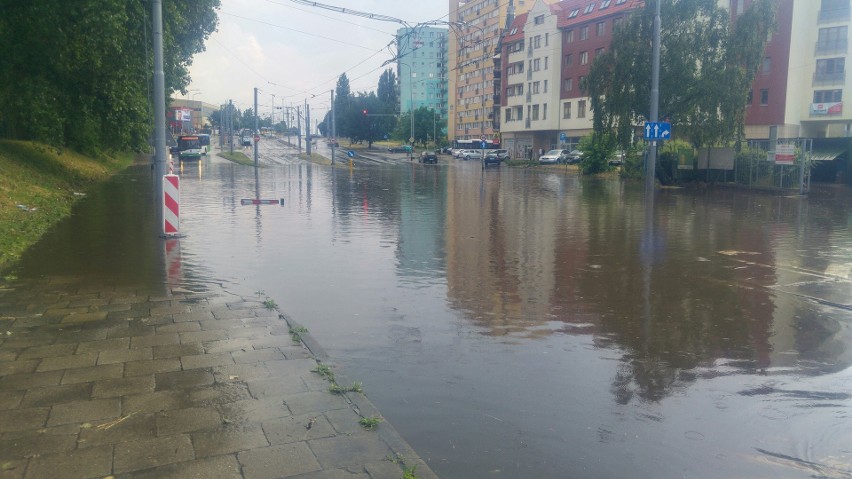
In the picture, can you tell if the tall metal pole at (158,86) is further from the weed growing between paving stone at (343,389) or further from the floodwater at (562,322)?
the weed growing between paving stone at (343,389)

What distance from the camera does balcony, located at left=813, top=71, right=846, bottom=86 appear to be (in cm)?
5388

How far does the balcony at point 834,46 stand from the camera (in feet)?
175

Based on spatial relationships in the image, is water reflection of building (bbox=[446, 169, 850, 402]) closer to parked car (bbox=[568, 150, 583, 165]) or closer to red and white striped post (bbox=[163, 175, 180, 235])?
red and white striped post (bbox=[163, 175, 180, 235])

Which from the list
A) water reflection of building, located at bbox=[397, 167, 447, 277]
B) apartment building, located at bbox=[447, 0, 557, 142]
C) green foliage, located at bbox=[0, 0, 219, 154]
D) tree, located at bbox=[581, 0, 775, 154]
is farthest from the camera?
apartment building, located at bbox=[447, 0, 557, 142]

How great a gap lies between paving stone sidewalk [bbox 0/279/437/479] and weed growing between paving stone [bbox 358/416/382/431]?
36mm

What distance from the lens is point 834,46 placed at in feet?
176

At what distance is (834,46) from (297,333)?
58.8 meters

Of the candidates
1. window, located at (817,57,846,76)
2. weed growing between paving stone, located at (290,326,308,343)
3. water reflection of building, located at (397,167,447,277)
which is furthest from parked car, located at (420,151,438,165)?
weed growing between paving stone, located at (290,326,308,343)

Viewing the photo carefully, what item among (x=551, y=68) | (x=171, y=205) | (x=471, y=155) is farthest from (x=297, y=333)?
(x=471, y=155)

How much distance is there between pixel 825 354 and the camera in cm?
691

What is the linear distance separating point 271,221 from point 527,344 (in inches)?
481

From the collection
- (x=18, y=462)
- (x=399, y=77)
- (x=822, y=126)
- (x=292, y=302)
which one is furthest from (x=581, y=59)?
(x=399, y=77)

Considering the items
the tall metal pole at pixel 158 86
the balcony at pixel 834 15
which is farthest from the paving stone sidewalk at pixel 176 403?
the balcony at pixel 834 15

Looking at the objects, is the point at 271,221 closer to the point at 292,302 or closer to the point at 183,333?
the point at 292,302
